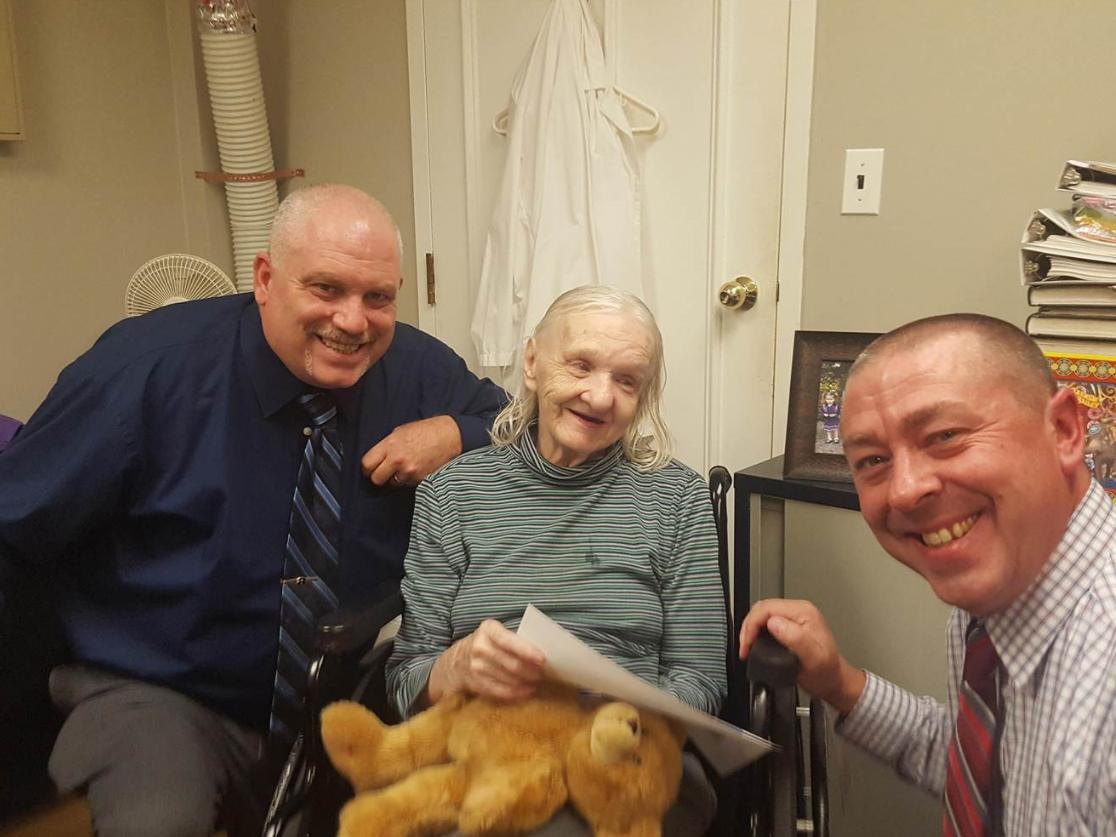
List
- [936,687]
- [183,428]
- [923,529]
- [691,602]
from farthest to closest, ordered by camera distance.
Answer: [936,687] < [183,428] < [691,602] < [923,529]

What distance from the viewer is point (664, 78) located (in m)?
2.11

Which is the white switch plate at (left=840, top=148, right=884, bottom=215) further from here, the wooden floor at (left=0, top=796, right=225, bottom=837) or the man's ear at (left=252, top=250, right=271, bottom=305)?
the wooden floor at (left=0, top=796, right=225, bottom=837)

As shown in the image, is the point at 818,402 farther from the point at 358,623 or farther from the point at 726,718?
the point at 358,623

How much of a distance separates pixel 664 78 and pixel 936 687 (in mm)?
1473

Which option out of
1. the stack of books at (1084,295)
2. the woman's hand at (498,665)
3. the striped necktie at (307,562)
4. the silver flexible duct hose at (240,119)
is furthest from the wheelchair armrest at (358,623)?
the silver flexible duct hose at (240,119)

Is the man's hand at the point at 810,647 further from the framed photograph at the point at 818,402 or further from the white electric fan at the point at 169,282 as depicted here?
the white electric fan at the point at 169,282

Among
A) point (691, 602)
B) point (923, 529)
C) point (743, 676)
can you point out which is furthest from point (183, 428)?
point (923, 529)

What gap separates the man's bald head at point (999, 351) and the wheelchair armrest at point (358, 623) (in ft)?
2.86

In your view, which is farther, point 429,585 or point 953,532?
point 429,585

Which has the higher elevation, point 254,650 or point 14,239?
point 14,239

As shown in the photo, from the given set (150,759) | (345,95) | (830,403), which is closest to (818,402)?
(830,403)

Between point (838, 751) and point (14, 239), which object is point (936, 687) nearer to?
point (838, 751)

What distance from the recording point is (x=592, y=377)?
1.46 m

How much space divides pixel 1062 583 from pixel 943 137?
1.16 metres
